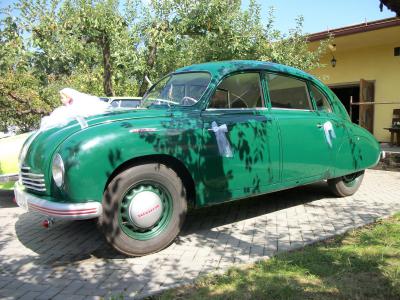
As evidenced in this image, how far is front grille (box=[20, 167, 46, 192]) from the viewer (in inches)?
151

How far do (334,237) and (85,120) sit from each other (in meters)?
2.87

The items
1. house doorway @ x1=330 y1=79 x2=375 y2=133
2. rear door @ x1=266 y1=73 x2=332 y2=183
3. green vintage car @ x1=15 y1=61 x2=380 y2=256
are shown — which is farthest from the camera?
house doorway @ x1=330 y1=79 x2=375 y2=133

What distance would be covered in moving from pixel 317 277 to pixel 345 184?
3419 mm

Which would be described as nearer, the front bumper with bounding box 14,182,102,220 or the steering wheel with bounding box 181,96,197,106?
the front bumper with bounding box 14,182,102,220

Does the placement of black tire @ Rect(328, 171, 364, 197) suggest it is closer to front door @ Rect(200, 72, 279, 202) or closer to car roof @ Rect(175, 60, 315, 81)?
front door @ Rect(200, 72, 279, 202)

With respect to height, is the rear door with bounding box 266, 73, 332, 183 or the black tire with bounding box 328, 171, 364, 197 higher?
the rear door with bounding box 266, 73, 332, 183

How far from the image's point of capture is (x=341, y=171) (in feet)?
19.0

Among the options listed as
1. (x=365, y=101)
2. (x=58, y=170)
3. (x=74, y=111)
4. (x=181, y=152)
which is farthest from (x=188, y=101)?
(x=365, y=101)

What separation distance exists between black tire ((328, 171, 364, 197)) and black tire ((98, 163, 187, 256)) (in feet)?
10.0

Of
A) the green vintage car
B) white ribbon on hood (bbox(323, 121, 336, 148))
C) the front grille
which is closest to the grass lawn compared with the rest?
the green vintage car

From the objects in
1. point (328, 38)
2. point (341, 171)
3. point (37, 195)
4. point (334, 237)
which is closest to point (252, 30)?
point (328, 38)

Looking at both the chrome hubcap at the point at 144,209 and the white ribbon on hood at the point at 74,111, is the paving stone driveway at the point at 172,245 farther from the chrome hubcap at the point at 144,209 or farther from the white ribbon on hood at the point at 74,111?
the white ribbon on hood at the point at 74,111

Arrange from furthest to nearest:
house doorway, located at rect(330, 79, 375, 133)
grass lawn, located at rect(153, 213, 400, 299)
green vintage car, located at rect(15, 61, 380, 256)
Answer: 1. house doorway, located at rect(330, 79, 375, 133)
2. green vintage car, located at rect(15, 61, 380, 256)
3. grass lawn, located at rect(153, 213, 400, 299)

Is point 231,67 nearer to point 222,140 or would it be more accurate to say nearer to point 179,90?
point 179,90
